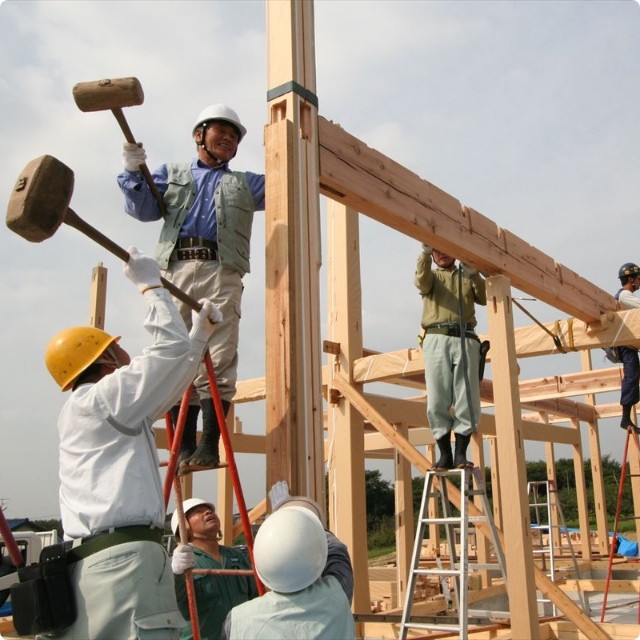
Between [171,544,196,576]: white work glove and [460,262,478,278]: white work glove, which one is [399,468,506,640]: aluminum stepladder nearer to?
[460,262,478,278]: white work glove

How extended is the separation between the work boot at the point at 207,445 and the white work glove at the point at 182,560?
1.48ft

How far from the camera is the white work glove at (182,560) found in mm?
2434

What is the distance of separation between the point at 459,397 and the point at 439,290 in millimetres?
834

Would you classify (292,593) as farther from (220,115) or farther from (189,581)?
(220,115)

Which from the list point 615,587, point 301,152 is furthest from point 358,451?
point 615,587

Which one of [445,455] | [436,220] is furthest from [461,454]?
[436,220]

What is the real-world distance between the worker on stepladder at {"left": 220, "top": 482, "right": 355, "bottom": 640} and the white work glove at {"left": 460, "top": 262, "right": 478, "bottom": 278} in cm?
320

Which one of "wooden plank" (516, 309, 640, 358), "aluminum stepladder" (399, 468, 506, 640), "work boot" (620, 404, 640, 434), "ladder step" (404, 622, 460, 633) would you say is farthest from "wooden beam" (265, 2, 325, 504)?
"work boot" (620, 404, 640, 434)

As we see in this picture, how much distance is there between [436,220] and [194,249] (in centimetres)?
183

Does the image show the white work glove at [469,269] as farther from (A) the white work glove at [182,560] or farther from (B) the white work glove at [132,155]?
(A) the white work glove at [182,560]

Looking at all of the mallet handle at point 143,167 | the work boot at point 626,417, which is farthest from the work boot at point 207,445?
the work boot at point 626,417

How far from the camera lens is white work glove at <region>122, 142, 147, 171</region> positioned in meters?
3.02

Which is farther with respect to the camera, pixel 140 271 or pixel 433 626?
pixel 433 626

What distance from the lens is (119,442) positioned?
90.9 inches
